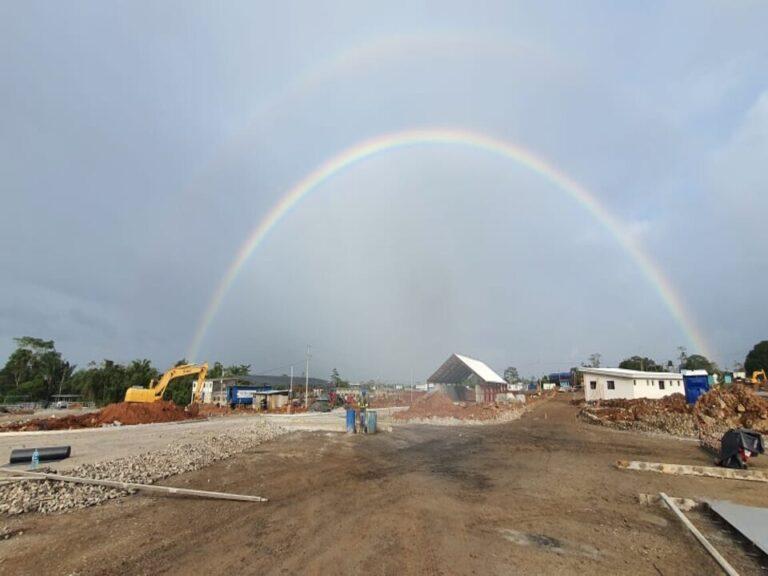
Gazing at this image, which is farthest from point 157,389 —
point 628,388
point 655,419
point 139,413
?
point 628,388

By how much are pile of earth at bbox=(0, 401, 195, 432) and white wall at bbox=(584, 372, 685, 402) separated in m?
48.4

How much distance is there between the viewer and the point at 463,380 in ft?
217

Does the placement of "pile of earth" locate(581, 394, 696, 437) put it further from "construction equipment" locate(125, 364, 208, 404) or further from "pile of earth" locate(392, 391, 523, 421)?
"construction equipment" locate(125, 364, 208, 404)

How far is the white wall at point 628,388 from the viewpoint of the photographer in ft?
168

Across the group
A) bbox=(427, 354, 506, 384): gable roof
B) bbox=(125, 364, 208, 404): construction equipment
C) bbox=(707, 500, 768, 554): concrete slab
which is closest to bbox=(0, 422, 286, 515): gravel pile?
bbox=(707, 500, 768, 554): concrete slab

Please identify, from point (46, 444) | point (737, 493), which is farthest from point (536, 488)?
point (46, 444)

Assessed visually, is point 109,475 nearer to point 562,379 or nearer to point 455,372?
point 455,372

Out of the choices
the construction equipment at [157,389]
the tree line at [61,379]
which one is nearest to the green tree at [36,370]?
the tree line at [61,379]

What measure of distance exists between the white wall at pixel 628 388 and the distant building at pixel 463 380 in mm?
13475

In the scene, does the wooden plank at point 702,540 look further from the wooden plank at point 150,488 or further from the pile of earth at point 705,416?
the pile of earth at point 705,416

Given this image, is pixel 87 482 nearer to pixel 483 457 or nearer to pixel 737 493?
pixel 483 457

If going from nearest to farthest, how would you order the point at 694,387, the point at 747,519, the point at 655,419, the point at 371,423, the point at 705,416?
1. the point at 747,519
2. the point at 371,423
3. the point at 705,416
4. the point at 655,419
5. the point at 694,387

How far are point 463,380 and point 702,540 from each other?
196 feet

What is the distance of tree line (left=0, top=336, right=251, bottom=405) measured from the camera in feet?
236
